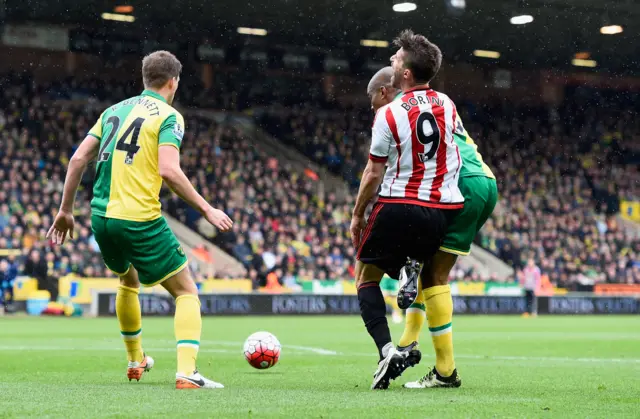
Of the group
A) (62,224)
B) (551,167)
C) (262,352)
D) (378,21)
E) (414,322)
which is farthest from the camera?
(551,167)

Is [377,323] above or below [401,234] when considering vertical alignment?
below

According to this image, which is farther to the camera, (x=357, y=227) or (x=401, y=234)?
(x=357, y=227)

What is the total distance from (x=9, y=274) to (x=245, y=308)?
5370 millimetres

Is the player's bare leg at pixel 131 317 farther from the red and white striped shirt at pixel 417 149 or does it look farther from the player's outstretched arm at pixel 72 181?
the red and white striped shirt at pixel 417 149

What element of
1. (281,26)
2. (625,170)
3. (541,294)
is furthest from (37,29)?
(625,170)

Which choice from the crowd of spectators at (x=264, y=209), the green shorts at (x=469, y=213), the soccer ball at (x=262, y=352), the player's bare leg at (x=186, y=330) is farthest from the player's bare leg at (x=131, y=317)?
the crowd of spectators at (x=264, y=209)

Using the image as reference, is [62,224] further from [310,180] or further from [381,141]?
[310,180]

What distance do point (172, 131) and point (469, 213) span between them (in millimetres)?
1937

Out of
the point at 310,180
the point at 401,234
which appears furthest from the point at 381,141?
the point at 310,180

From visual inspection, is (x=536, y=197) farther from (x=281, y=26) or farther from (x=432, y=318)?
(x=432, y=318)

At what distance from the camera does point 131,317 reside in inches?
281

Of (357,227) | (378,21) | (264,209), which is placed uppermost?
(378,21)

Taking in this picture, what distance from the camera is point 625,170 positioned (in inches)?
1553

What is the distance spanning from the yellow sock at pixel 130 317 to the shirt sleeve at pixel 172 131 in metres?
1.22
